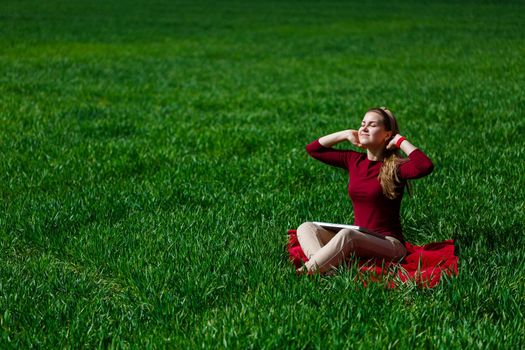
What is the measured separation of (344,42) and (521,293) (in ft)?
71.5

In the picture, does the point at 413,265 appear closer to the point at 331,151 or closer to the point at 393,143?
the point at 393,143

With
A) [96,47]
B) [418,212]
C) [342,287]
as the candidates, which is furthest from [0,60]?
[342,287]

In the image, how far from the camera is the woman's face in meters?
4.68

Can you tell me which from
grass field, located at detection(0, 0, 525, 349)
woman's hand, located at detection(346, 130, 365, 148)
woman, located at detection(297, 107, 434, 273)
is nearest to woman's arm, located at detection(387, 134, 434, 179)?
woman, located at detection(297, 107, 434, 273)

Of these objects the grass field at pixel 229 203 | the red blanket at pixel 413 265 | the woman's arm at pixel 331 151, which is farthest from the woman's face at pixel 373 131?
the grass field at pixel 229 203

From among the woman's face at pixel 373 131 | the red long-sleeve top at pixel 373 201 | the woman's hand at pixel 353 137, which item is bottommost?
the red long-sleeve top at pixel 373 201

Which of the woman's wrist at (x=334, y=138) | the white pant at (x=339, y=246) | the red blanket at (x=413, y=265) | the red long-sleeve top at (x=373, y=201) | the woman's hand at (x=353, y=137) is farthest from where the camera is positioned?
the woman's wrist at (x=334, y=138)

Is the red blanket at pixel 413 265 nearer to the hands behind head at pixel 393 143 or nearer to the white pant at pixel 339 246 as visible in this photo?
the white pant at pixel 339 246

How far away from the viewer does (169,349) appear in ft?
11.6

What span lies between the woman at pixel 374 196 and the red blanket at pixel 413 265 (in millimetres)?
85

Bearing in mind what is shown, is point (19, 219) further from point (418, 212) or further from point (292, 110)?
point (292, 110)

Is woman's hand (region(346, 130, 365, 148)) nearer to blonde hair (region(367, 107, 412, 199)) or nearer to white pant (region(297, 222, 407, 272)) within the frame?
blonde hair (region(367, 107, 412, 199))

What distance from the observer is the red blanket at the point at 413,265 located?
425 cm

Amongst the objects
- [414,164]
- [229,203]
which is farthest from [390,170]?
[229,203]
